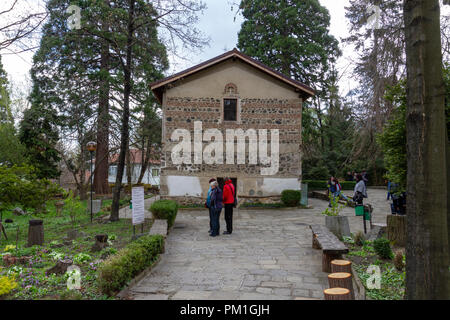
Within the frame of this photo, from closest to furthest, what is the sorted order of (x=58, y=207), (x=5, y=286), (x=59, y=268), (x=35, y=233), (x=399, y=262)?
(x=5, y=286) < (x=399, y=262) < (x=59, y=268) < (x=35, y=233) < (x=58, y=207)

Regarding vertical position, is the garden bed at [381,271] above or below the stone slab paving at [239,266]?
above

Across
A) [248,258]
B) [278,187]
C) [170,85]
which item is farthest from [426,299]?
Result: [170,85]

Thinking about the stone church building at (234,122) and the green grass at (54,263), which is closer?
the green grass at (54,263)

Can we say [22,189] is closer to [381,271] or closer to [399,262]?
[381,271]

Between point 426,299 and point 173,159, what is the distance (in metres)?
14.6

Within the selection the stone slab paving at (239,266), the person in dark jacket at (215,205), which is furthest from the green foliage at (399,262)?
the person in dark jacket at (215,205)

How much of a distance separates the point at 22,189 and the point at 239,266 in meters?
6.83

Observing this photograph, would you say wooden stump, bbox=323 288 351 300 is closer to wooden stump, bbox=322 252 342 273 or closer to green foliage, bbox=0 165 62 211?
wooden stump, bbox=322 252 342 273

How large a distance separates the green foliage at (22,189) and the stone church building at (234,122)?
7.16 meters

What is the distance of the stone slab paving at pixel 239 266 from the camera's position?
5.23 metres

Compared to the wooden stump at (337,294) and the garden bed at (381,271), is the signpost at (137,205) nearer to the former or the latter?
the garden bed at (381,271)
